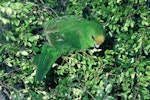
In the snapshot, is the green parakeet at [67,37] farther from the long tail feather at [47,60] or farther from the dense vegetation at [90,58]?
the dense vegetation at [90,58]

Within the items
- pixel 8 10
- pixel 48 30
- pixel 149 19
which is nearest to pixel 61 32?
pixel 48 30

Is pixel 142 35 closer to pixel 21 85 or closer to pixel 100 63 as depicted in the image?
pixel 100 63

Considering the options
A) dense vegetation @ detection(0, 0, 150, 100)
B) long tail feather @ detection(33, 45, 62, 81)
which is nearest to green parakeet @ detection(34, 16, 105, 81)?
long tail feather @ detection(33, 45, 62, 81)

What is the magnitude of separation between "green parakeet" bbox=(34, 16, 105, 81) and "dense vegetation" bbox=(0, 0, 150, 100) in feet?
0.67

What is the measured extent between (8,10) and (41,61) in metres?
0.39

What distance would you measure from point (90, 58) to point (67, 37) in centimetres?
38

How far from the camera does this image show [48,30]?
1821 mm

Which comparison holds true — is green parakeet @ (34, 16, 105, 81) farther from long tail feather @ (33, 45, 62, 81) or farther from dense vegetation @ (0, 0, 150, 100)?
dense vegetation @ (0, 0, 150, 100)

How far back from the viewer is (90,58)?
2.08 metres

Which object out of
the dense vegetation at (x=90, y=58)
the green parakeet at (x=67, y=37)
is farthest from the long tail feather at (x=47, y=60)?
the dense vegetation at (x=90, y=58)

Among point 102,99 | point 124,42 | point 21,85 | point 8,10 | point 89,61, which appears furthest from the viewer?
point 21,85

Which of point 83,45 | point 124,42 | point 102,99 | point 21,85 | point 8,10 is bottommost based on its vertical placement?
point 21,85

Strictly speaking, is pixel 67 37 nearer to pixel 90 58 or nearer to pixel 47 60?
pixel 47 60

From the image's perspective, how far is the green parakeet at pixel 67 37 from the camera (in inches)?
67.5
